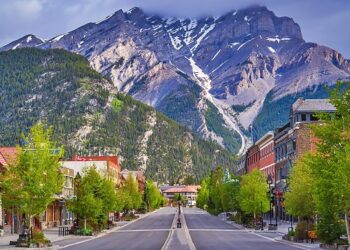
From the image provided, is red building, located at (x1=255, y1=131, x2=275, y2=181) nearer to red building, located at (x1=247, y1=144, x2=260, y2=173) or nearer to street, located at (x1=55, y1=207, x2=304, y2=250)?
red building, located at (x1=247, y1=144, x2=260, y2=173)

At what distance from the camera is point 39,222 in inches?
3563

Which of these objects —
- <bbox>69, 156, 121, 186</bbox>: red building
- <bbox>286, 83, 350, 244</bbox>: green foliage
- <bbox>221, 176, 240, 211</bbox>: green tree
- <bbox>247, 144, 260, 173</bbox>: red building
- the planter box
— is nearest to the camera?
<bbox>286, 83, 350, 244</bbox>: green foliage

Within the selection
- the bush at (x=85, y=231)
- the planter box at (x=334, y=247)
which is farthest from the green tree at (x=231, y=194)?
the planter box at (x=334, y=247)

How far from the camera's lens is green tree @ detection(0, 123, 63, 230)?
57.8m

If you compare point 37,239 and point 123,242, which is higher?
point 37,239

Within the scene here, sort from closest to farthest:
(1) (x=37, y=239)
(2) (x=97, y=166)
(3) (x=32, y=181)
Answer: (3) (x=32, y=181)
(1) (x=37, y=239)
(2) (x=97, y=166)

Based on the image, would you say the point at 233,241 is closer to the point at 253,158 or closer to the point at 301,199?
the point at 301,199

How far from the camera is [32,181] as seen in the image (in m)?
57.9

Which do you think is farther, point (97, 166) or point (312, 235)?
point (97, 166)

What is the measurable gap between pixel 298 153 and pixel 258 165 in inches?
1839

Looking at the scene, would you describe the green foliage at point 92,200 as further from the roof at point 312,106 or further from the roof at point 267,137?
the roof at point 267,137

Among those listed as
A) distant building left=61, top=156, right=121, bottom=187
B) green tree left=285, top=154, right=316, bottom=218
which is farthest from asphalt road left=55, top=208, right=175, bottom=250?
distant building left=61, top=156, right=121, bottom=187

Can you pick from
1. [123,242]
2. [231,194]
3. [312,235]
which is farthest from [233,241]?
[231,194]

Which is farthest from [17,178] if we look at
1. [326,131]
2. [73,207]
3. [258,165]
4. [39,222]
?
[258,165]
